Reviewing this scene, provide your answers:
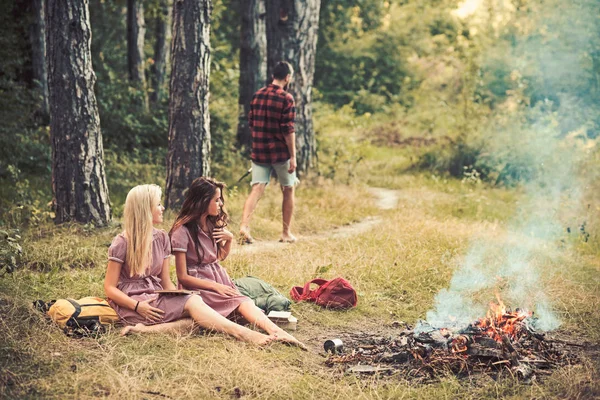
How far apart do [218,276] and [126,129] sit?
9.67 metres

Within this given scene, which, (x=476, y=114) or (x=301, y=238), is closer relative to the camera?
(x=301, y=238)

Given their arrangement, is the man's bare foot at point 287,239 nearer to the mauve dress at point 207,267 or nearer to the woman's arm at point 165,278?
the mauve dress at point 207,267

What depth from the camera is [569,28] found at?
1702 cm

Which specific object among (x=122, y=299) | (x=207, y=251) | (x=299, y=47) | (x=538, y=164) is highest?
(x=299, y=47)

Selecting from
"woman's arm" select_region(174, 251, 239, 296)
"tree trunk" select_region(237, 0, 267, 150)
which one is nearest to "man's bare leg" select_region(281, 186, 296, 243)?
"woman's arm" select_region(174, 251, 239, 296)

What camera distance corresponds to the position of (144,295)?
224 inches

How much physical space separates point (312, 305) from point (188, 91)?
4.27m

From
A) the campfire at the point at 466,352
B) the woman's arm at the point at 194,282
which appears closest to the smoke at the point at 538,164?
the campfire at the point at 466,352

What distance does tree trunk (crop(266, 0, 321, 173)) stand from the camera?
12.6 m

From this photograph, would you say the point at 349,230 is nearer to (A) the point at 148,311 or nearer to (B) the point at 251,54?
(A) the point at 148,311

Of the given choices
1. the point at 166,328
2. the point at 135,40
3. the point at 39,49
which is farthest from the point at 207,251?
the point at 135,40

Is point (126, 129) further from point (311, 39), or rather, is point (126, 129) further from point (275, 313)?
point (275, 313)

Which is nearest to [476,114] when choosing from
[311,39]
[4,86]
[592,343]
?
[311,39]

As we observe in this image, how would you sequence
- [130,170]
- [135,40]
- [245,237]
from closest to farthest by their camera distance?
1. [245,237]
2. [130,170]
3. [135,40]
